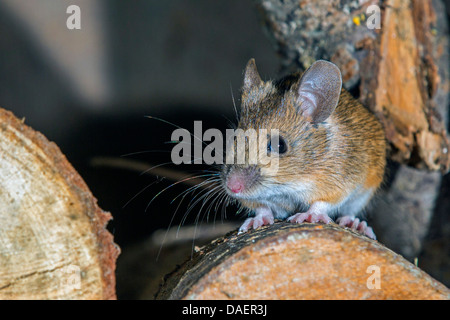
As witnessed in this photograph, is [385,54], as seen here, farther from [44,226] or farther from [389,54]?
[44,226]

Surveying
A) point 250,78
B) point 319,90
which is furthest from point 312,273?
point 250,78

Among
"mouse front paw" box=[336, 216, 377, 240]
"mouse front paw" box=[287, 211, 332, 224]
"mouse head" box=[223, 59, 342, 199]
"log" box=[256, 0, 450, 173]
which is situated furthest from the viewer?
"log" box=[256, 0, 450, 173]

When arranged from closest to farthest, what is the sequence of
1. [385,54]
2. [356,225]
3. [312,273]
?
[312,273], [356,225], [385,54]

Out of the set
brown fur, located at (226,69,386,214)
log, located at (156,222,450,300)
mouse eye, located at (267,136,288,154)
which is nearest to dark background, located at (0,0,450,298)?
brown fur, located at (226,69,386,214)

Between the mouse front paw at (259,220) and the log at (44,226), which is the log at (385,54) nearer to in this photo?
the mouse front paw at (259,220)

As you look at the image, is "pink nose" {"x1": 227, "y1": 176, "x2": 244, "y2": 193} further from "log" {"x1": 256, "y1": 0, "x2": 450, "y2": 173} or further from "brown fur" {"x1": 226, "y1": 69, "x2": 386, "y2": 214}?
"log" {"x1": 256, "y1": 0, "x2": 450, "y2": 173}

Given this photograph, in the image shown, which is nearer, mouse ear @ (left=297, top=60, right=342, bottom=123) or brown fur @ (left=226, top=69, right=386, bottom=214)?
mouse ear @ (left=297, top=60, right=342, bottom=123)

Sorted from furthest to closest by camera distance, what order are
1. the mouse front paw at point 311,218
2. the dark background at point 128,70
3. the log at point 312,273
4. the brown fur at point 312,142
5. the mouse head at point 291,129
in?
the dark background at point 128,70
the brown fur at point 312,142
the mouse head at point 291,129
the mouse front paw at point 311,218
the log at point 312,273

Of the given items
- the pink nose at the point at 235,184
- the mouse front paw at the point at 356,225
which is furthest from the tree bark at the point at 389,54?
the pink nose at the point at 235,184
